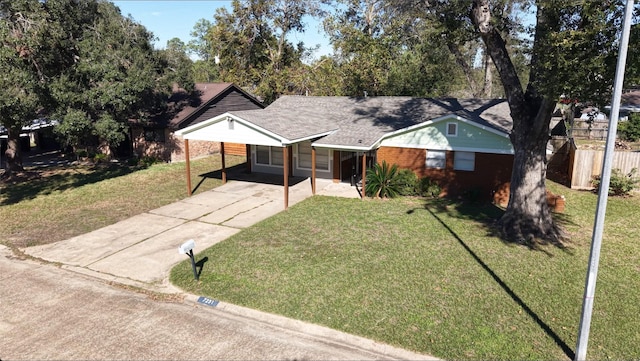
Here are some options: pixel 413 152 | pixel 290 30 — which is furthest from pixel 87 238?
pixel 290 30

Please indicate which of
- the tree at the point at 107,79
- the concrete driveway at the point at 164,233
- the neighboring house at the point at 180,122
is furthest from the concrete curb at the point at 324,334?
the neighboring house at the point at 180,122

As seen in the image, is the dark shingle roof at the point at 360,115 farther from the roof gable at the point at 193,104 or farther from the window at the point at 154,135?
the window at the point at 154,135

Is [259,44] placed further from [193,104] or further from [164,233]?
[164,233]

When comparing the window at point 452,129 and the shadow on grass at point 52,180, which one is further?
the shadow on grass at point 52,180

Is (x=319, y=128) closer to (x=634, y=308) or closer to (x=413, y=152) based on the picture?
(x=413, y=152)

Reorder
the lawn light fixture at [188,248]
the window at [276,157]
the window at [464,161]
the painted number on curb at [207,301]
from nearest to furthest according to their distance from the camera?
the painted number on curb at [207,301] < the lawn light fixture at [188,248] < the window at [464,161] < the window at [276,157]
